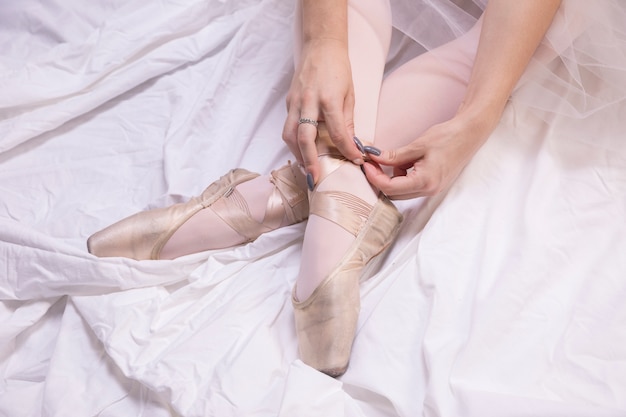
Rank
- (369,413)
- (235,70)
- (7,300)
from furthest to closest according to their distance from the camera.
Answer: (235,70), (7,300), (369,413)

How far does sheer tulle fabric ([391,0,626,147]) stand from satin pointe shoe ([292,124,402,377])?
25 centimetres

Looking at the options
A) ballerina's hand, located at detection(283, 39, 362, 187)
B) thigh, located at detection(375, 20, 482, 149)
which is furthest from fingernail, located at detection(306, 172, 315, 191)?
thigh, located at detection(375, 20, 482, 149)

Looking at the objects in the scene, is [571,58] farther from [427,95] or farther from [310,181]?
[310,181]

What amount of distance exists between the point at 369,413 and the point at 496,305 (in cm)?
19

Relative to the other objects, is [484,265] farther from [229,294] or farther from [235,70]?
[235,70]

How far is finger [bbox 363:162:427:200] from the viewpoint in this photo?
2.27ft

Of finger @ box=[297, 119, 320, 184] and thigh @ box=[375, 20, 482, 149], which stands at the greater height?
thigh @ box=[375, 20, 482, 149]

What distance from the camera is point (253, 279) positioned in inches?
30.1

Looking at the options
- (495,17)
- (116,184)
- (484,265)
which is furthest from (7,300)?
(495,17)

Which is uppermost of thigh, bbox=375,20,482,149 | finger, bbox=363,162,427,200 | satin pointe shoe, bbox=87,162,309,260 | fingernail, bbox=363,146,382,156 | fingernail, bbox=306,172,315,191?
thigh, bbox=375,20,482,149

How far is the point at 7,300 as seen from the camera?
2.44 ft

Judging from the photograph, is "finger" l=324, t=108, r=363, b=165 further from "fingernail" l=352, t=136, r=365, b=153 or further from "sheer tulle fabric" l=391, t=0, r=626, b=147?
"sheer tulle fabric" l=391, t=0, r=626, b=147

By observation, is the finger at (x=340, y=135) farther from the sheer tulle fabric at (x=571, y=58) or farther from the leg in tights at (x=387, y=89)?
the sheer tulle fabric at (x=571, y=58)

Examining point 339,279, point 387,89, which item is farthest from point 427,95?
point 339,279
